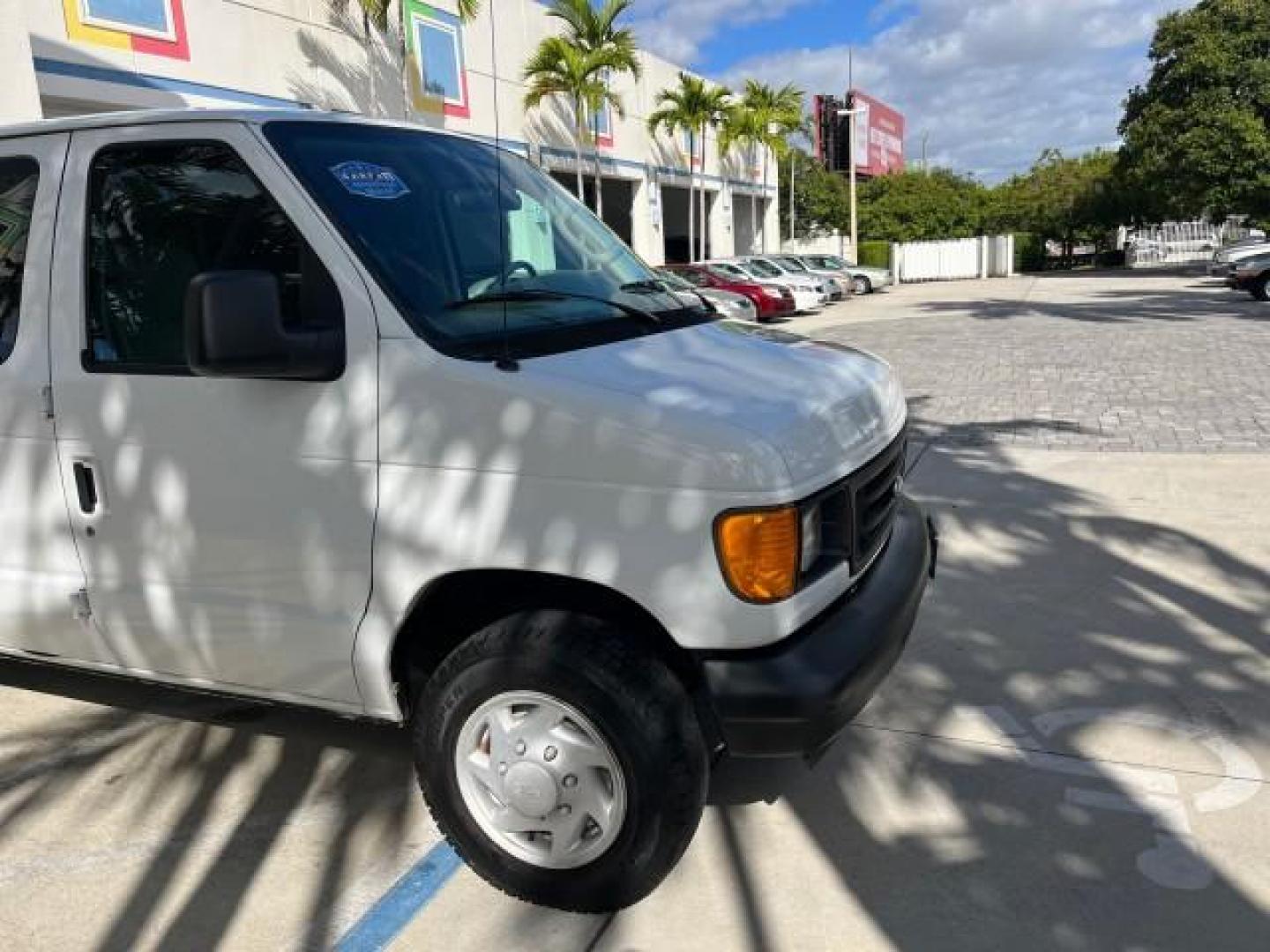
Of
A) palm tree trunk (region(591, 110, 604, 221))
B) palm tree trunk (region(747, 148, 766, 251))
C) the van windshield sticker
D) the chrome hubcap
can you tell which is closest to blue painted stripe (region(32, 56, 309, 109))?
palm tree trunk (region(591, 110, 604, 221))

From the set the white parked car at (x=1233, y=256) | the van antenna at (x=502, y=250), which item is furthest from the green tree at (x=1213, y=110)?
the van antenna at (x=502, y=250)

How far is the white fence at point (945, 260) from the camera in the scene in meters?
45.0

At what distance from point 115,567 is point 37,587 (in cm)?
39

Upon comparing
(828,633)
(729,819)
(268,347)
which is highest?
(268,347)

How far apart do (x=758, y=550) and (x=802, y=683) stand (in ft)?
1.12

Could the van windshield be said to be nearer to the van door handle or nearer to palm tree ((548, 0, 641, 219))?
the van door handle

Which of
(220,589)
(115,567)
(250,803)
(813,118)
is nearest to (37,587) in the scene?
(115,567)

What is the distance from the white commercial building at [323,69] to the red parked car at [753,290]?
4.91 meters

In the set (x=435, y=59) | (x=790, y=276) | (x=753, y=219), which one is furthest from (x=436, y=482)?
(x=753, y=219)

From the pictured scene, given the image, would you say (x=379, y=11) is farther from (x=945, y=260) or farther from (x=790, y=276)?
(x=945, y=260)

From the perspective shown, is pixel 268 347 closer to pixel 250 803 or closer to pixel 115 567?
pixel 115 567

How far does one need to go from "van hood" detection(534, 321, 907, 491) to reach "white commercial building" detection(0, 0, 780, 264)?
2.73ft

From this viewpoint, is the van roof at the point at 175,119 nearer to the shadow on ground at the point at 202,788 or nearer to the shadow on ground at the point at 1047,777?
the shadow on ground at the point at 202,788

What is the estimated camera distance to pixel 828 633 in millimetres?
2562
